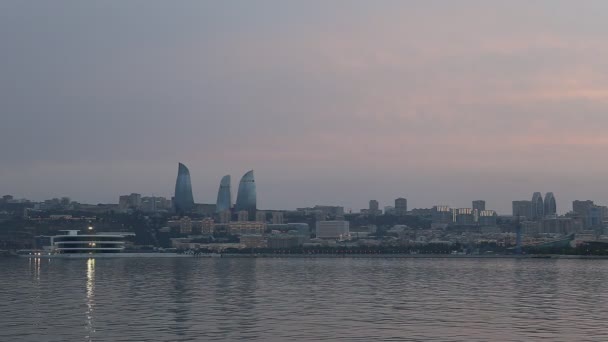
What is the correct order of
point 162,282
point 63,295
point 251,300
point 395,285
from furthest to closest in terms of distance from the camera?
point 162,282 → point 395,285 → point 63,295 → point 251,300

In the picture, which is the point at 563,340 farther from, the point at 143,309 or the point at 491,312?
the point at 143,309

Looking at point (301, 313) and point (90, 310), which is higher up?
point (90, 310)

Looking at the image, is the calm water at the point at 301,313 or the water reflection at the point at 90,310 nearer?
the calm water at the point at 301,313

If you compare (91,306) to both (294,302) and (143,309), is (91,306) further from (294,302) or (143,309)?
(294,302)

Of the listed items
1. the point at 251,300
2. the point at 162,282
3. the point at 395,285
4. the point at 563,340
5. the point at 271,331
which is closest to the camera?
the point at 563,340

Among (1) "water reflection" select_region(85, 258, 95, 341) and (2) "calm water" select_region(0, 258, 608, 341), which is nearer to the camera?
(2) "calm water" select_region(0, 258, 608, 341)

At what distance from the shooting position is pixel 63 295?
76438 millimetres

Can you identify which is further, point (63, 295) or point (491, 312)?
point (63, 295)

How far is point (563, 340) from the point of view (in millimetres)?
45625

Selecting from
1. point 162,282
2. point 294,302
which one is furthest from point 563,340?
point 162,282

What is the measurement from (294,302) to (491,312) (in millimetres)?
14673

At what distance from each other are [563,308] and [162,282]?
47.6m

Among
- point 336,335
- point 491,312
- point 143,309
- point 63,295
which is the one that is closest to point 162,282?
point 63,295

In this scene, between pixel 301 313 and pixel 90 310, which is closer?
pixel 301 313
